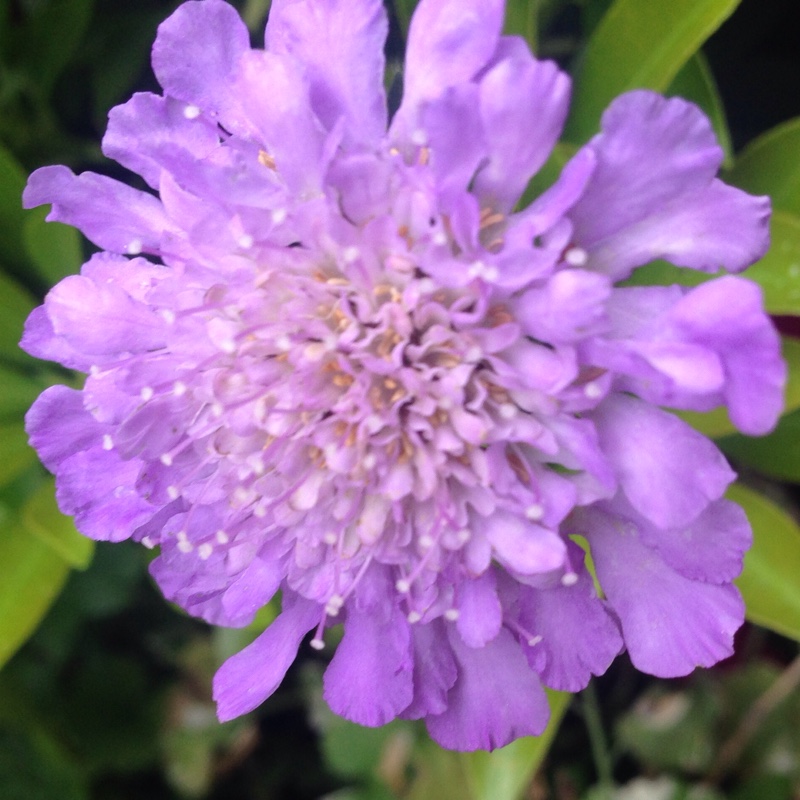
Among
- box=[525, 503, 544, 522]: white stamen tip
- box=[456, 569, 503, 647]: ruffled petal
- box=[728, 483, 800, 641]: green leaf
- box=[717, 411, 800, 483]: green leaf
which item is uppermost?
box=[525, 503, 544, 522]: white stamen tip

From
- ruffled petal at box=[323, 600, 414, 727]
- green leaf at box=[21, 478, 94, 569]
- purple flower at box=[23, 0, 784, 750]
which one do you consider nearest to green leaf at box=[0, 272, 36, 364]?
green leaf at box=[21, 478, 94, 569]

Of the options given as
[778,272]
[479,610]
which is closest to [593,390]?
[479,610]

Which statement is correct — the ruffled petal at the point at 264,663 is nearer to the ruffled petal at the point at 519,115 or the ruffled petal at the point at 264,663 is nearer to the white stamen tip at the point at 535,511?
the white stamen tip at the point at 535,511

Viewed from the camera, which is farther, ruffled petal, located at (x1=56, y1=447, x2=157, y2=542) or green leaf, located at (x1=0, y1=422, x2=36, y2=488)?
green leaf, located at (x1=0, y1=422, x2=36, y2=488)

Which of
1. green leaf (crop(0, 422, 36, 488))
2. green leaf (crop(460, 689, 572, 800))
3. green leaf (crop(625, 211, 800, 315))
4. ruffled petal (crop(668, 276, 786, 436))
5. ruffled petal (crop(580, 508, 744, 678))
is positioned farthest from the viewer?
green leaf (crop(0, 422, 36, 488))

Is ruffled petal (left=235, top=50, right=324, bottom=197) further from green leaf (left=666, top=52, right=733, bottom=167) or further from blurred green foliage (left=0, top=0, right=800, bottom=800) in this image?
green leaf (left=666, top=52, right=733, bottom=167)

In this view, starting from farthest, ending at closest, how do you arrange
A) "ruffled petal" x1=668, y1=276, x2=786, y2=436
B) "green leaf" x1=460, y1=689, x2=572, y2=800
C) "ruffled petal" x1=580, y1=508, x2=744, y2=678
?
"green leaf" x1=460, y1=689, x2=572, y2=800, "ruffled petal" x1=580, y1=508, x2=744, y2=678, "ruffled petal" x1=668, y1=276, x2=786, y2=436

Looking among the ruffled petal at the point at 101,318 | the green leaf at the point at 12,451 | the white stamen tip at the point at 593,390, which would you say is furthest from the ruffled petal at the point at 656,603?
the green leaf at the point at 12,451
